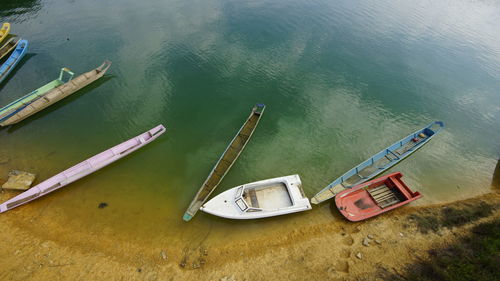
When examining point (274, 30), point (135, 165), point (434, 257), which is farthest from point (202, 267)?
point (274, 30)

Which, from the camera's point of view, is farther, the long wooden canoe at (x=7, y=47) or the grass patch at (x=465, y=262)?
the long wooden canoe at (x=7, y=47)

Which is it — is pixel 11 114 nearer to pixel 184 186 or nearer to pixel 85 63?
pixel 85 63

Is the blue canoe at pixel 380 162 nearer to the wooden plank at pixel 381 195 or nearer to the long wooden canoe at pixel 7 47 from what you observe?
the wooden plank at pixel 381 195

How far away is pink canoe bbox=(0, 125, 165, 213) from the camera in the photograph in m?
17.4

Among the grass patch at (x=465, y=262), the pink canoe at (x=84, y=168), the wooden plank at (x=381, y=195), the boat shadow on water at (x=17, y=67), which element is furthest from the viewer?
the boat shadow on water at (x=17, y=67)

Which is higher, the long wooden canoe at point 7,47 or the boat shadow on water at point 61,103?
the long wooden canoe at point 7,47

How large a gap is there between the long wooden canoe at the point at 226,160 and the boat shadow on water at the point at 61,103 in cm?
2162

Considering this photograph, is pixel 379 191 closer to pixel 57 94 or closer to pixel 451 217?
pixel 451 217

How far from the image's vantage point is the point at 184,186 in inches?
768

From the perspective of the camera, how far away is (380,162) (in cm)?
2109

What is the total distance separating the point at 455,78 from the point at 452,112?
8.75m

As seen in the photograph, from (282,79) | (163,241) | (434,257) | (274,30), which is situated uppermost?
(274,30)

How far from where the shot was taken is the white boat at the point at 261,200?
1658 centimetres

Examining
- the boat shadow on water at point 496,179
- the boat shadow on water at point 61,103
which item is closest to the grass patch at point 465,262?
the boat shadow on water at point 496,179
